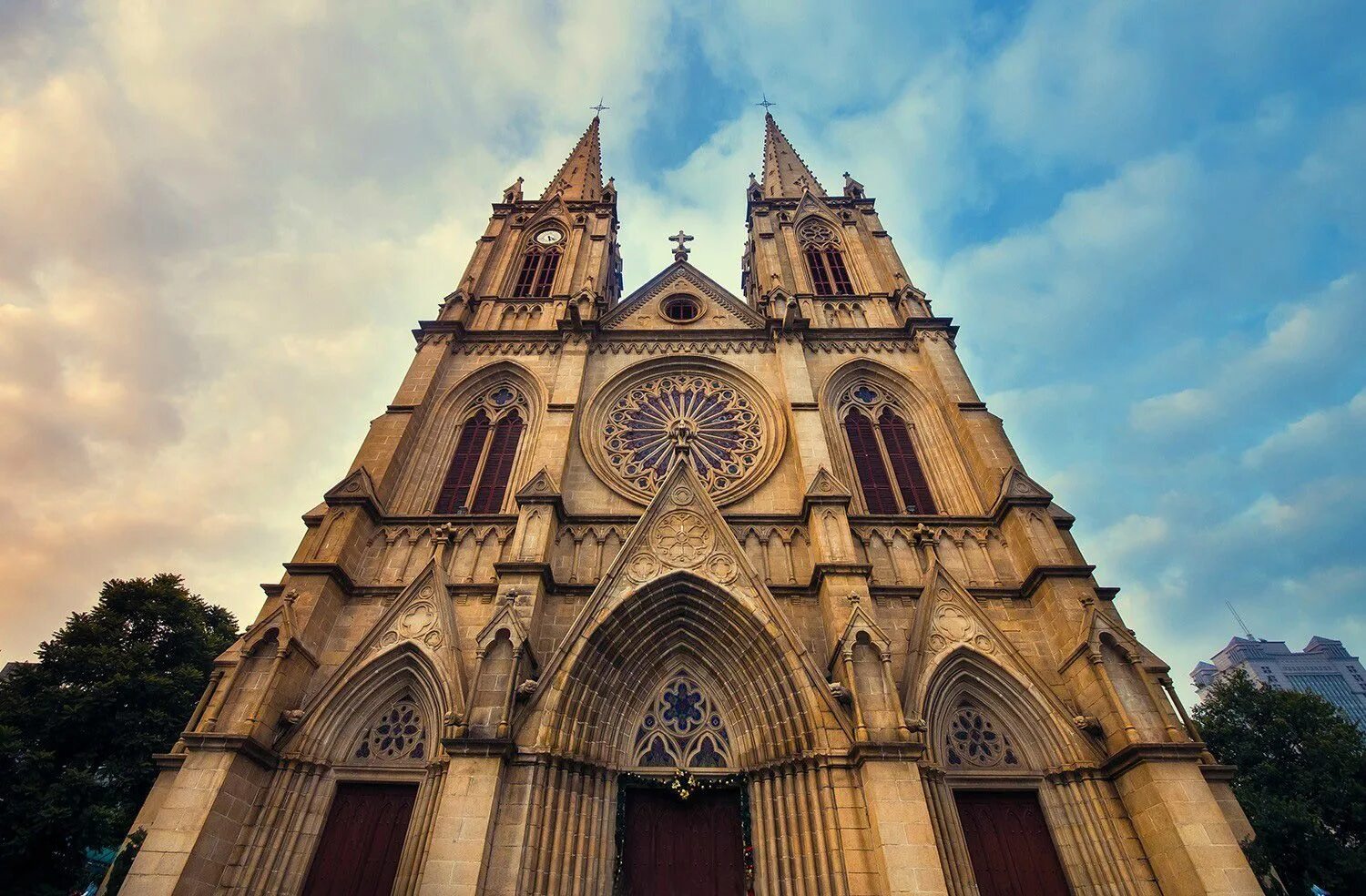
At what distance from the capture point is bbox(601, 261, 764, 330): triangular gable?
19.3 meters

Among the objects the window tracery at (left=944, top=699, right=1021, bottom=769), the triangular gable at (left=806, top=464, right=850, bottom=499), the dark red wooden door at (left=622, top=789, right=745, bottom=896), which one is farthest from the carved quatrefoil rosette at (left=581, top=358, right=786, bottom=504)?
the window tracery at (left=944, top=699, right=1021, bottom=769)

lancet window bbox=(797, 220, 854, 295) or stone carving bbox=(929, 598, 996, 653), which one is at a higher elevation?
lancet window bbox=(797, 220, 854, 295)

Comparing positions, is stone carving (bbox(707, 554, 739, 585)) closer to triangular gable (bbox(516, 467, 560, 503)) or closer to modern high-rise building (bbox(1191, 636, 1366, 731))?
triangular gable (bbox(516, 467, 560, 503))

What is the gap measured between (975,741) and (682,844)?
5.56 metres

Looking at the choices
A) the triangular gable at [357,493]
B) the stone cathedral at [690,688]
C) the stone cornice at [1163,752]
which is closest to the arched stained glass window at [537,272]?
the stone cathedral at [690,688]

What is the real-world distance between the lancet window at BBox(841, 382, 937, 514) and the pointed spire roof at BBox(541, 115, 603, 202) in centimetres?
1543

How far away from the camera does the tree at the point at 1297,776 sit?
599 inches

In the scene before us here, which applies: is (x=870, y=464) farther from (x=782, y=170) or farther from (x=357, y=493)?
(x=782, y=170)

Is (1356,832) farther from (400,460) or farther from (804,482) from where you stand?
(400,460)

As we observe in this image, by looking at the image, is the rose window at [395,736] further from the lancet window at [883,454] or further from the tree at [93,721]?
the lancet window at [883,454]

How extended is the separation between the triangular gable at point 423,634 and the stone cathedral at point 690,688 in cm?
6

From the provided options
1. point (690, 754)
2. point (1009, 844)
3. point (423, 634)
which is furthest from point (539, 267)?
point (1009, 844)

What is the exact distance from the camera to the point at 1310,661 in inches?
4176

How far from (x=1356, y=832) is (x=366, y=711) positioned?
2711cm
